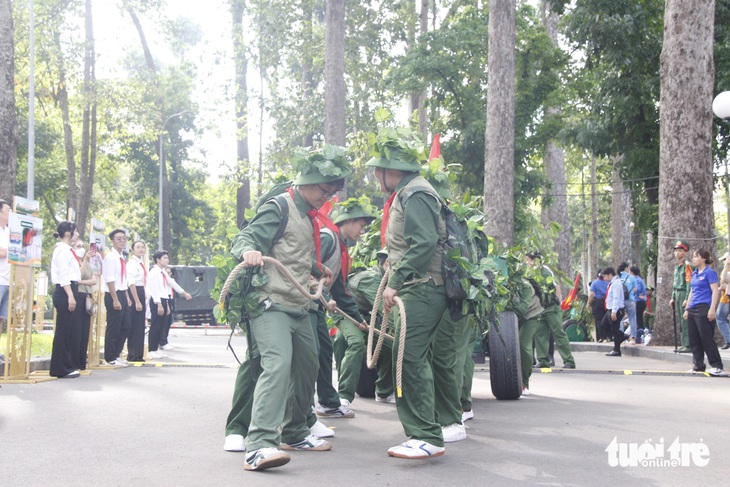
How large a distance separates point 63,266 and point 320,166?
698 centimetres

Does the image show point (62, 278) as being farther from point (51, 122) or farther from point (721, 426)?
point (51, 122)

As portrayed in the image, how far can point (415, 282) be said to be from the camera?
6516 mm

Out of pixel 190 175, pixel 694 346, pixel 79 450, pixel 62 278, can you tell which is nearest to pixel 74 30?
pixel 190 175

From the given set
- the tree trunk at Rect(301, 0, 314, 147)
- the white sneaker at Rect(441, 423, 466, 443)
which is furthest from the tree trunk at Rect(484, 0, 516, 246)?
the white sneaker at Rect(441, 423, 466, 443)

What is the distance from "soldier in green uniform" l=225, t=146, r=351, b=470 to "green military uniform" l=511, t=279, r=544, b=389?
4.20 meters

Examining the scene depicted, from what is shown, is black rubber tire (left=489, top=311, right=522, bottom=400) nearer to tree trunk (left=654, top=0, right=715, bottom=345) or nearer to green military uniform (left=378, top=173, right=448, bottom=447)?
green military uniform (left=378, top=173, right=448, bottom=447)

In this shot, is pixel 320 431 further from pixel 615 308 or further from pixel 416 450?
pixel 615 308

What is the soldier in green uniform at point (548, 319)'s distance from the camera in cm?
1238

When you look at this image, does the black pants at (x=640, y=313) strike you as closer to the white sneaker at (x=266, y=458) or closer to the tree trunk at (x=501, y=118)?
the tree trunk at (x=501, y=118)

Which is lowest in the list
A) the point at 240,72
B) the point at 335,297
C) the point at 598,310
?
the point at 598,310

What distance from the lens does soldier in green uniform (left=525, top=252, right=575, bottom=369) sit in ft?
40.6

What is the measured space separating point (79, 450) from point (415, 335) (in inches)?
96.0

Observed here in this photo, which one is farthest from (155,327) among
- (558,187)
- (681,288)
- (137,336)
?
(558,187)

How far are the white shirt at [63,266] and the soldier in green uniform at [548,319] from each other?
225 inches
